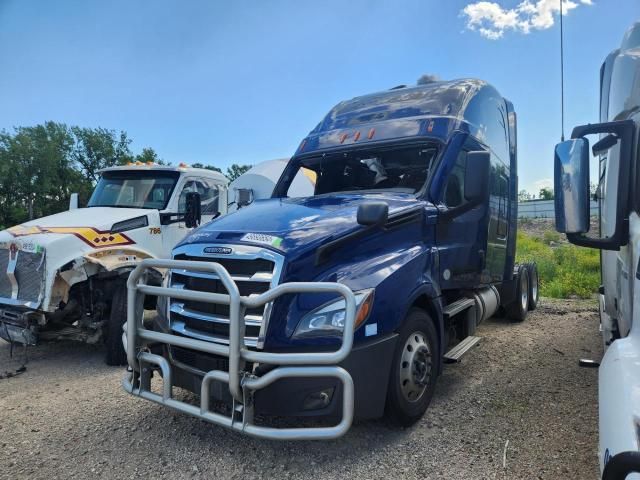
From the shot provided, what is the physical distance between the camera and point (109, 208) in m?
6.83

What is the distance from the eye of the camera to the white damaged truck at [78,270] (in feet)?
17.5

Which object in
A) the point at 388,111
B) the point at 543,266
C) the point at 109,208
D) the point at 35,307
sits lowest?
the point at 543,266

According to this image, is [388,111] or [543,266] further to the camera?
[543,266]

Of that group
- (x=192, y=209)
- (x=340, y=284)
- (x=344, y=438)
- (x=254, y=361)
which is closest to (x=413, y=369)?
(x=344, y=438)

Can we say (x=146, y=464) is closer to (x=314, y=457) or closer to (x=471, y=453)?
(x=314, y=457)

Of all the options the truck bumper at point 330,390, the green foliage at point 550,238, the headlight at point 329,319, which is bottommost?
the green foliage at point 550,238

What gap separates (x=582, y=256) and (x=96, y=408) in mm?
14436

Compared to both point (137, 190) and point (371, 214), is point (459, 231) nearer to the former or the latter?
point (371, 214)

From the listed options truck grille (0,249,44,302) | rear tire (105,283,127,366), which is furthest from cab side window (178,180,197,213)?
truck grille (0,249,44,302)

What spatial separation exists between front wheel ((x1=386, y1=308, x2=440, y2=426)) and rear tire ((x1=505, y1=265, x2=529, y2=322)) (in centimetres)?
390

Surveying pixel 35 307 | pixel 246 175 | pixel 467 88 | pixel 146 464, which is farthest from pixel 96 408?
pixel 246 175

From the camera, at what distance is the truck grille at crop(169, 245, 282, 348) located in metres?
3.09

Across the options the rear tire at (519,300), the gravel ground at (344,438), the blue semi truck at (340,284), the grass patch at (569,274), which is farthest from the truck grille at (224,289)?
the grass patch at (569,274)

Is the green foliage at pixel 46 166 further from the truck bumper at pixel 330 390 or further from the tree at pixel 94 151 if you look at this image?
the truck bumper at pixel 330 390
